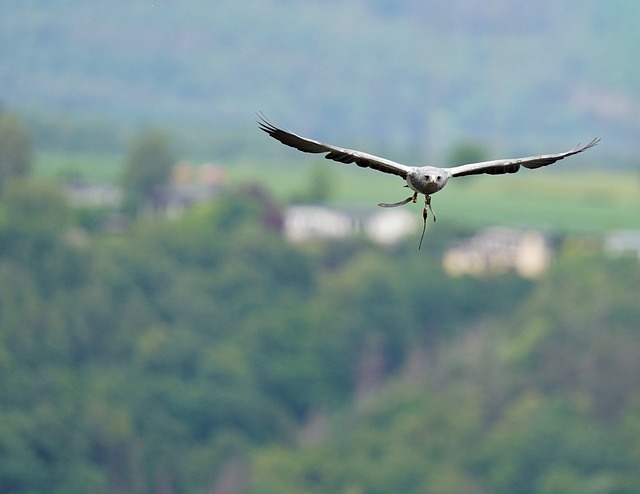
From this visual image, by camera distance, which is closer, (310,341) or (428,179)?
(428,179)

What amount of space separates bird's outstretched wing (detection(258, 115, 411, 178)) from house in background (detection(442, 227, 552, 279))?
431 feet

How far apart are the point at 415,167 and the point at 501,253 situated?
14510 cm

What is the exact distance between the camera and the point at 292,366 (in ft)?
411

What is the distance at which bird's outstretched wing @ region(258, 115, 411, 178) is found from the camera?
1666 centimetres

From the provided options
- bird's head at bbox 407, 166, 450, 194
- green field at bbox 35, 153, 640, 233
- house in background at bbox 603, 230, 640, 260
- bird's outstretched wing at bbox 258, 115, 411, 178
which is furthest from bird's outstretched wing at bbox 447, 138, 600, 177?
green field at bbox 35, 153, 640, 233

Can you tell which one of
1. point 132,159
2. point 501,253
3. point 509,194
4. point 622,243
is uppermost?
point 509,194

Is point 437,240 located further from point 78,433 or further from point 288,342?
point 78,433

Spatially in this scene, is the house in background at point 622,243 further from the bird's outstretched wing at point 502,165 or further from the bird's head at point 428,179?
the bird's head at point 428,179

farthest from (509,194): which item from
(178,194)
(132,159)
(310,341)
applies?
(310,341)

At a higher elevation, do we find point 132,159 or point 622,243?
point 132,159

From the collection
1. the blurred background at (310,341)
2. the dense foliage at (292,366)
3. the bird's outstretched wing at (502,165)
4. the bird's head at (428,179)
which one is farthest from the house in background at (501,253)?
the bird's head at (428,179)

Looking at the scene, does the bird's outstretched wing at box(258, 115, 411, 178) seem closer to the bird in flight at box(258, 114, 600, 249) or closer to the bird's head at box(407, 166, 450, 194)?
the bird in flight at box(258, 114, 600, 249)

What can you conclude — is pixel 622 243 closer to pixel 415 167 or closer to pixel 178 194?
pixel 178 194

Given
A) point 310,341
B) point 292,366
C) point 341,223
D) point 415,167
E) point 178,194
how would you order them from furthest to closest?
point 178,194 < point 341,223 < point 310,341 < point 292,366 < point 415,167
